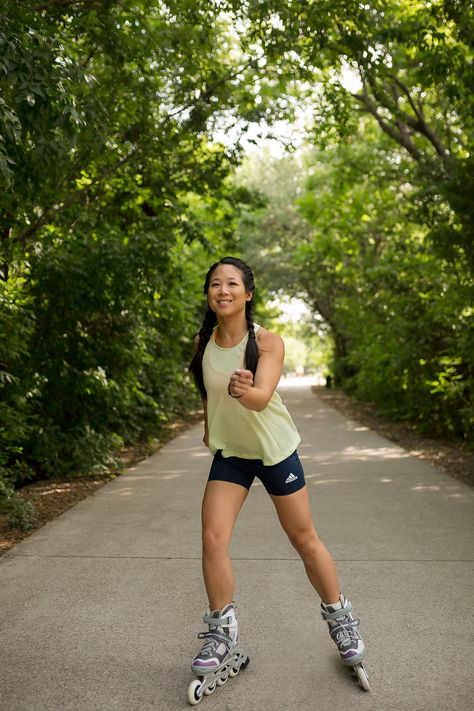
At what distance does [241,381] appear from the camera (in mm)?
3078

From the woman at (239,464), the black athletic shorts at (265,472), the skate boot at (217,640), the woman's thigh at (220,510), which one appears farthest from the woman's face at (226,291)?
the skate boot at (217,640)

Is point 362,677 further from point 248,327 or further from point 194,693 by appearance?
point 248,327

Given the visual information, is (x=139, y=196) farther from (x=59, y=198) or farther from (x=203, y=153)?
(x=59, y=198)

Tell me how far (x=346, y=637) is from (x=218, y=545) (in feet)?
2.43

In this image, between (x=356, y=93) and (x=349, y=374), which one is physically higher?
(x=356, y=93)

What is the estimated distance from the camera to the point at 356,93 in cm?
1505

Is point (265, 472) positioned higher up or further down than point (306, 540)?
higher up

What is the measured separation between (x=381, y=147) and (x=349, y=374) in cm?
1628

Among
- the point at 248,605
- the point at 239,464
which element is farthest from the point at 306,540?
the point at 248,605

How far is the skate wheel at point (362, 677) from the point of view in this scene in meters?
3.33

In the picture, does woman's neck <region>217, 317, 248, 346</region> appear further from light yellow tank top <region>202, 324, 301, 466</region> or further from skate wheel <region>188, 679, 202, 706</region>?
skate wheel <region>188, 679, 202, 706</region>

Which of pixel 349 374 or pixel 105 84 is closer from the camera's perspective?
pixel 105 84

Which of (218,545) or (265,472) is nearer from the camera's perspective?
(218,545)

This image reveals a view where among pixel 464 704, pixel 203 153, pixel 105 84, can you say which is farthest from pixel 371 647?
pixel 203 153
